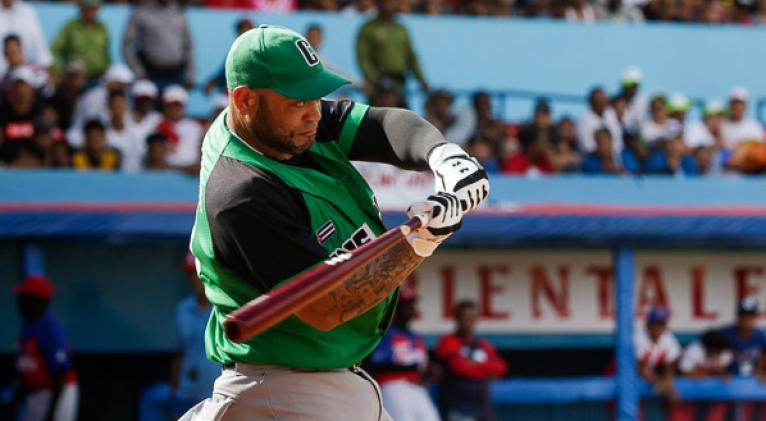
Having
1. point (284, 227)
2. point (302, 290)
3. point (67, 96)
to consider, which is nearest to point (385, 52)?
point (67, 96)

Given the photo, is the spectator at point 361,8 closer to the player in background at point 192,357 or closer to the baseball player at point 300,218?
the player in background at point 192,357

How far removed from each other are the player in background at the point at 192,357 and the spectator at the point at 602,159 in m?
3.50

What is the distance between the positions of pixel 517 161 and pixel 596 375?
1.69m

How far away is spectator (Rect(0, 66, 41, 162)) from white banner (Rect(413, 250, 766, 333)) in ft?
9.23

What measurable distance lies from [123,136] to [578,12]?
5.94m

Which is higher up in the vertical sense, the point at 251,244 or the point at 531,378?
the point at 251,244

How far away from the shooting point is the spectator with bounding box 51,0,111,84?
10203 millimetres

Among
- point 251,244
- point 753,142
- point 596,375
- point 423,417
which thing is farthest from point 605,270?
point 251,244

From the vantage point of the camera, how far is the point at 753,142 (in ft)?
34.2

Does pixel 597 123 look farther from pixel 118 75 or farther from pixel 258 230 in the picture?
pixel 258 230

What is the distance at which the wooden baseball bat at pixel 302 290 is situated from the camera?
107 inches

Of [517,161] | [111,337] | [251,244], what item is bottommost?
[111,337]

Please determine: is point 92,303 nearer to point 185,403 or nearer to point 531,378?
point 185,403

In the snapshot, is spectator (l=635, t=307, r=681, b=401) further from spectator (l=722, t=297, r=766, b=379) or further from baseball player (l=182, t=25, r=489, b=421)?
baseball player (l=182, t=25, r=489, b=421)
